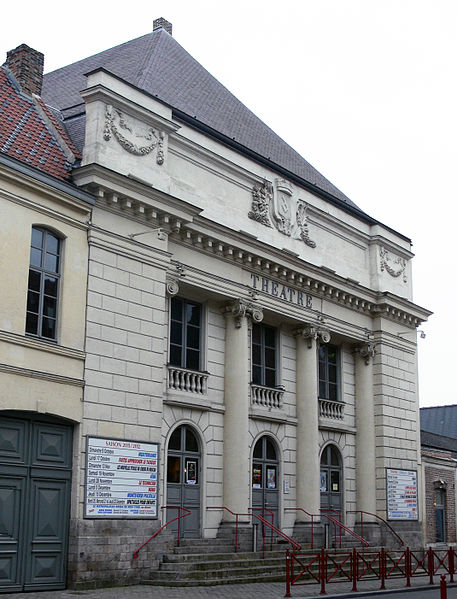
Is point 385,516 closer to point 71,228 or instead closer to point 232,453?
point 232,453

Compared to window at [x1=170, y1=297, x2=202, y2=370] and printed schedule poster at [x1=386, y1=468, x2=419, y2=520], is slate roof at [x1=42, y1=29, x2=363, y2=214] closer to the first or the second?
window at [x1=170, y1=297, x2=202, y2=370]

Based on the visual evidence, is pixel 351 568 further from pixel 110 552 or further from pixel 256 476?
pixel 110 552

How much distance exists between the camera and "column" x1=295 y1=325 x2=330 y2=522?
27.1m

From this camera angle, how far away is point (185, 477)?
23625 millimetres

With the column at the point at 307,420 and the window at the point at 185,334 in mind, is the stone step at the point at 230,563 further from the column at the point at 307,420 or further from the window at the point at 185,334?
Answer: the window at the point at 185,334

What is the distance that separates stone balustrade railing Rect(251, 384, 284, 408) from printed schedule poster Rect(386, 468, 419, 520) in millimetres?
5892

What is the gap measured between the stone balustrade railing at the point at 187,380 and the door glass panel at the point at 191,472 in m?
1.92

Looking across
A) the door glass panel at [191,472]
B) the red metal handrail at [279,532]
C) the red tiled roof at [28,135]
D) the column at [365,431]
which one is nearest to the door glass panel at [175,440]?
the door glass panel at [191,472]

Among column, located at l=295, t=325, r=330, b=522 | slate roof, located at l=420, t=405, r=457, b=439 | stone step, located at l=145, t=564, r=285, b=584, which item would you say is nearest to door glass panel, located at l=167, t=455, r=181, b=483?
stone step, located at l=145, t=564, r=285, b=584

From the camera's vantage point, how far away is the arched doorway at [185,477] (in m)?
23.2

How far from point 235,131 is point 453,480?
17.1 meters

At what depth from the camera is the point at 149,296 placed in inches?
866

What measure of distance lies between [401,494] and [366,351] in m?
5.27

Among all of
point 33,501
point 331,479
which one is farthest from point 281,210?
point 33,501
